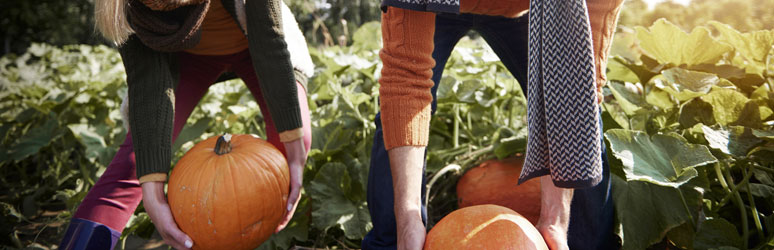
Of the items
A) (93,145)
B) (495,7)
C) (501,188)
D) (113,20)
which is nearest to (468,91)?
(501,188)

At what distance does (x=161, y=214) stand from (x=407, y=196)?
2.10ft

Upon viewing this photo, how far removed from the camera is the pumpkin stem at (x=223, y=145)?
1.40 metres

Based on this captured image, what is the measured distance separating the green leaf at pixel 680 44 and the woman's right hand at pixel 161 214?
4.65 feet

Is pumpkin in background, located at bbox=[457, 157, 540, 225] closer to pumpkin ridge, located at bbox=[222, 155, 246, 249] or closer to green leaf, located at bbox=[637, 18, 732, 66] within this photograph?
green leaf, located at bbox=[637, 18, 732, 66]

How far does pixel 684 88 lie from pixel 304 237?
1.15 meters

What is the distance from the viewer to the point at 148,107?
1.25 m

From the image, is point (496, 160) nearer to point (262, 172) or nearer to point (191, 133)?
point (262, 172)

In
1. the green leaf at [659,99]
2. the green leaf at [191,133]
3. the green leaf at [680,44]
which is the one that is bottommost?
the green leaf at [191,133]

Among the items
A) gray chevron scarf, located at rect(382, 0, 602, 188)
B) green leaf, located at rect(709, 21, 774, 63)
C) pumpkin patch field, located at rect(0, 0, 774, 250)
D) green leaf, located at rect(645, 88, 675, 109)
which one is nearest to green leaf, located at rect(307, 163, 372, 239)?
pumpkin patch field, located at rect(0, 0, 774, 250)

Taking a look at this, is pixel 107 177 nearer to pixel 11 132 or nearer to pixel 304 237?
pixel 304 237

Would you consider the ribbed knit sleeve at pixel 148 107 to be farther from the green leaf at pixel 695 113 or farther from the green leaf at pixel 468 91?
the green leaf at pixel 695 113

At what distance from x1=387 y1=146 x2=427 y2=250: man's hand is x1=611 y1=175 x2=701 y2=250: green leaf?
0.50m

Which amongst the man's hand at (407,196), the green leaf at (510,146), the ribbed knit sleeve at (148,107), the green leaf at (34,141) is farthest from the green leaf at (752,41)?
the green leaf at (34,141)

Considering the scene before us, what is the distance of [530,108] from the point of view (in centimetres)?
104
